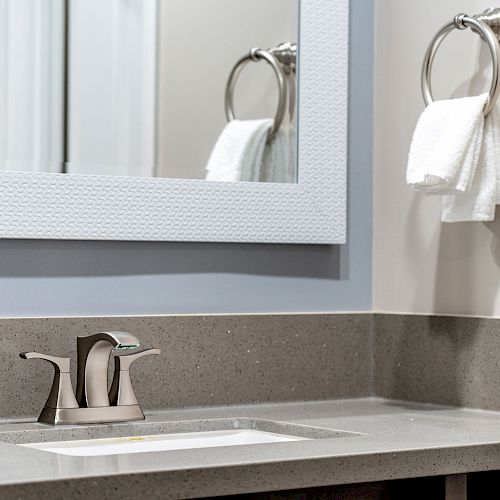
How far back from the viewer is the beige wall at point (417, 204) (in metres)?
1.57

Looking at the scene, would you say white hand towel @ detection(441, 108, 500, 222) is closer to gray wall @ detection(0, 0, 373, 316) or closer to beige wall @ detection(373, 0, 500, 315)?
beige wall @ detection(373, 0, 500, 315)

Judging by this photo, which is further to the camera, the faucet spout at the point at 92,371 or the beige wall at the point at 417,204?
the beige wall at the point at 417,204

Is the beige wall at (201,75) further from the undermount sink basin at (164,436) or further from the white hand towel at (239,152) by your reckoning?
the undermount sink basin at (164,436)

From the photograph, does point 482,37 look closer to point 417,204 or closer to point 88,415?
point 417,204

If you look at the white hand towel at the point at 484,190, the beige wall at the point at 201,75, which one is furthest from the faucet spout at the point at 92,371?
the white hand towel at the point at 484,190

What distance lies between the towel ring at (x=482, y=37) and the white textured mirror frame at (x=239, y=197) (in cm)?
17

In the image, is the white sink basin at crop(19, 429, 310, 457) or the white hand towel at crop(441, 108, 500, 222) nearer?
the white sink basin at crop(19, 429, 310, 457)

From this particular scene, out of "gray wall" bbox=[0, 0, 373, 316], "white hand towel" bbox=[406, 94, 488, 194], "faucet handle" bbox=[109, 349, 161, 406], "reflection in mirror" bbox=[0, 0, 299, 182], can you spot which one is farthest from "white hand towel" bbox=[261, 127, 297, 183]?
"faucet handle" bbox=[109, 349, 161, 406]

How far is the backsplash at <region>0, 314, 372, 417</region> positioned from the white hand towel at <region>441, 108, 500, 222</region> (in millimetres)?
289

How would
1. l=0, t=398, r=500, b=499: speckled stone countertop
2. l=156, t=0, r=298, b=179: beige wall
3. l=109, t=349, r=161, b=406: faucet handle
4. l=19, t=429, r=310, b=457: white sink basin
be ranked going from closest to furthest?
l=0, t=398, r=500, b=499: speckled stone countertop → l=19, t=429, r=310, b=457: white sink basin → l=109, t=349, r=161, b=406: faucet handle → l=156, t=0, r=298, b=179: beige wall

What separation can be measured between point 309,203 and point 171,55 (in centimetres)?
32

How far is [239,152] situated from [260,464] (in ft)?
2.12

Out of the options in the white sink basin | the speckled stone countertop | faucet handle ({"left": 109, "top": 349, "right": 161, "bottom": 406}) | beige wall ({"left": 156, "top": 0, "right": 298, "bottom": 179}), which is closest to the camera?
the speckled stone countertop

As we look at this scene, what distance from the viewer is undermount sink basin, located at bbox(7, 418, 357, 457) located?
1.30 m
